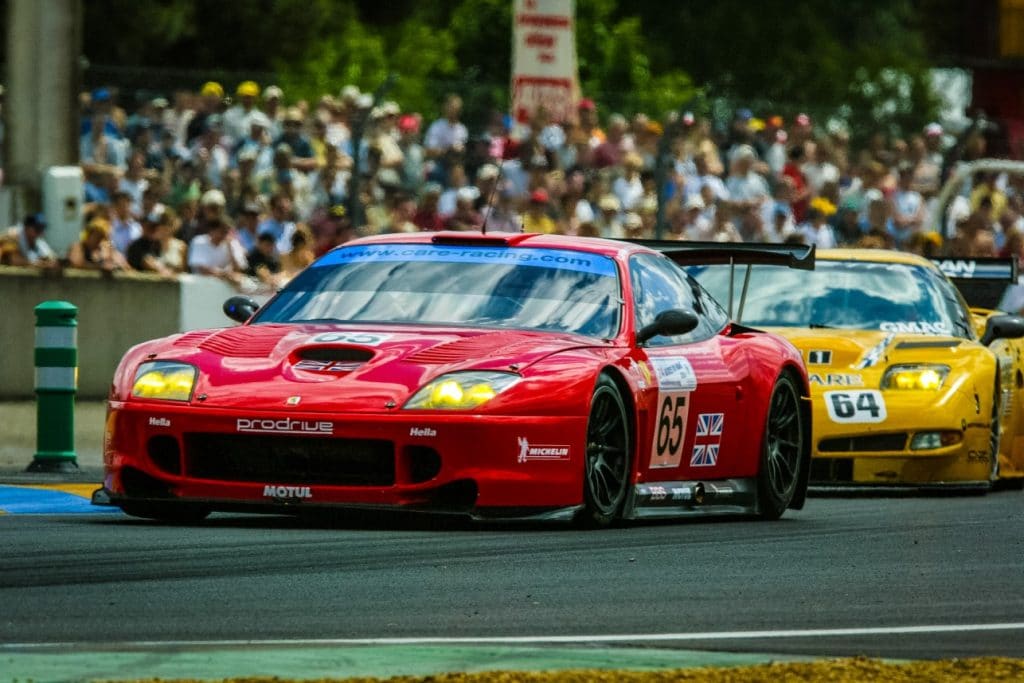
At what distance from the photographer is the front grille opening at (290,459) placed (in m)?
10.1

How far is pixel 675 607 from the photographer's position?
7.86 metres

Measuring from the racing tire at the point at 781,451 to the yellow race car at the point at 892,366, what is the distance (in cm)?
171

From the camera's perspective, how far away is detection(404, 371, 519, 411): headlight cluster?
10047 mm

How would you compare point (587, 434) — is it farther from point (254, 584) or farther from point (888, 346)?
point (888, 346)

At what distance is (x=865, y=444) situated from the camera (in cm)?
1434

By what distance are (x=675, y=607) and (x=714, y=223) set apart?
15.5 meters

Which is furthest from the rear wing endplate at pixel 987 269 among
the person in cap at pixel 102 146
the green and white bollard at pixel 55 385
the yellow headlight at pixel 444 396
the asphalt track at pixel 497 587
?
the yellow headlight at pixel 444 396

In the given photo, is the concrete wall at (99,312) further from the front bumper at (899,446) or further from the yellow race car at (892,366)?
the front bumper at (899,446)

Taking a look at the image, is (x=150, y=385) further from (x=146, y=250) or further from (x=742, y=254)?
(x=146, y=250)

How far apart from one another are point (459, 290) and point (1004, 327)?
15.7 ft

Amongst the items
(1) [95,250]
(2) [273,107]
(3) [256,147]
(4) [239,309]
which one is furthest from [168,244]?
(4) [239,309]

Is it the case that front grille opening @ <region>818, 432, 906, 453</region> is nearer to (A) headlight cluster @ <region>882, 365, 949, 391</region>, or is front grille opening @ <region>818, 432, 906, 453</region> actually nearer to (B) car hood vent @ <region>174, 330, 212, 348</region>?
(A) headlight cluster @ <region>882, 365, 949, 391</region>

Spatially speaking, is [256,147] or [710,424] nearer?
[710,424]

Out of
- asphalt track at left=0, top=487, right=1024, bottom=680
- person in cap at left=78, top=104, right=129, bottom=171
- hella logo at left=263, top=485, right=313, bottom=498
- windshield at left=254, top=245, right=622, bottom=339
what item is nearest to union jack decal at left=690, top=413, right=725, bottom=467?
asphalt track at left=0, top=487, right=1024, bottom=680
